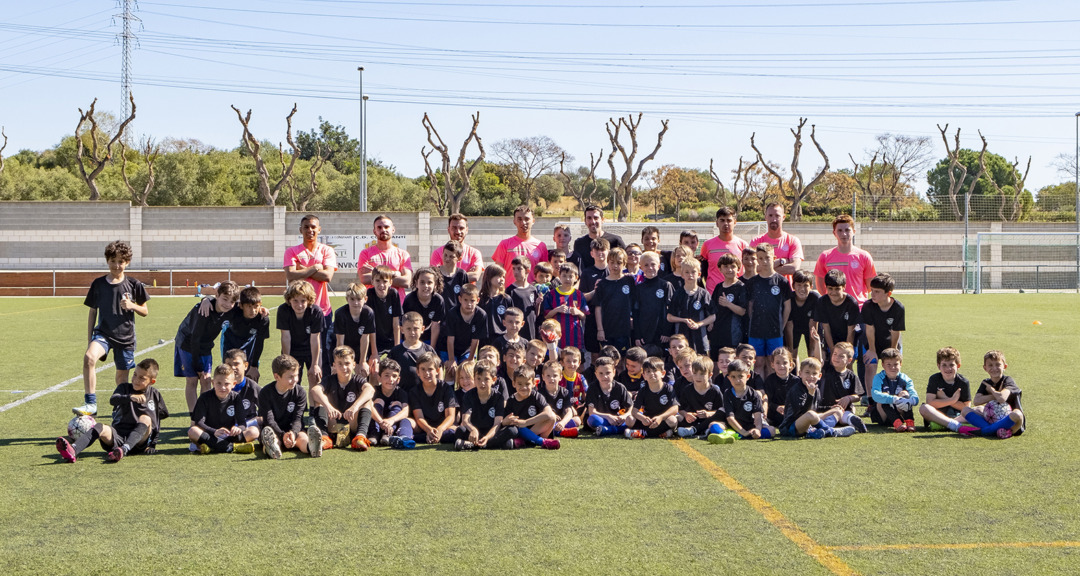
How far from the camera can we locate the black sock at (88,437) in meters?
6.59

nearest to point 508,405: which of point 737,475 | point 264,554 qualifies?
point 737,475

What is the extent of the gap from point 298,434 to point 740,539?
11.4 feet

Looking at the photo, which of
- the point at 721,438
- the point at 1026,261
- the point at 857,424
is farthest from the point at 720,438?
the point at 1026,261

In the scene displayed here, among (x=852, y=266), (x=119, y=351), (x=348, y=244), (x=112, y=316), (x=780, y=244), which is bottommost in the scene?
(x=119, y=351)

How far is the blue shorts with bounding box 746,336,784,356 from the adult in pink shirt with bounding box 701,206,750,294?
0.77 m

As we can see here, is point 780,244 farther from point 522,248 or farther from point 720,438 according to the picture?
point 720,438

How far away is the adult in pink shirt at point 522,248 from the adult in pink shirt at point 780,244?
206 centimetres

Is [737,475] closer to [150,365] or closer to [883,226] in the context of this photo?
[150,365]

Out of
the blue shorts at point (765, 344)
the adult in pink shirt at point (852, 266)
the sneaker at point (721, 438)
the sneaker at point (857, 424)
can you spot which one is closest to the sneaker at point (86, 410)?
the sneaker at point (721, 438)

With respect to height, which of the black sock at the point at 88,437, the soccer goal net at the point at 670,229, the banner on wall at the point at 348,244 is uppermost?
the soccer goal net at the point at 670,229

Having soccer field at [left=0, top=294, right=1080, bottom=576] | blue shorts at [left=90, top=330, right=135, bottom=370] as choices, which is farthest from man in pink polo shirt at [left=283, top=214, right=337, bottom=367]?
soccer field at [left=0, top=294, right=1080, bottom=576]

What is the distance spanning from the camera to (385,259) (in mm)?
8781

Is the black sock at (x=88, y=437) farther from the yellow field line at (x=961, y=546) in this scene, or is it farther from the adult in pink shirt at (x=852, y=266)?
the adult in pink shirt at (x=852, y=266)

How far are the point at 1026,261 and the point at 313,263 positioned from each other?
1398 inches
